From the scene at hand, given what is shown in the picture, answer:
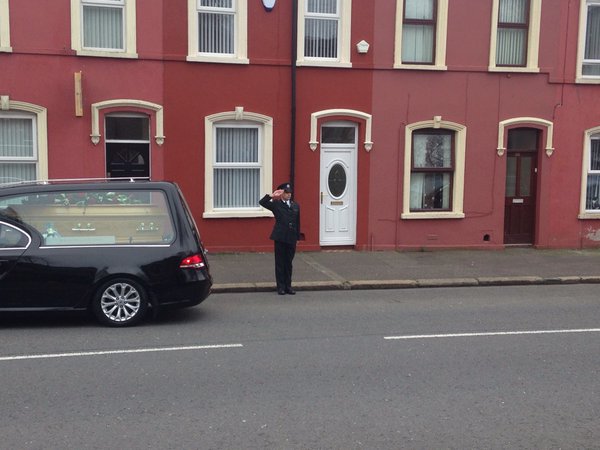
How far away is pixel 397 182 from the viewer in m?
14.9

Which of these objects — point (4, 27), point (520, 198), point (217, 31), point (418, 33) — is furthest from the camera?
point (520, 198)

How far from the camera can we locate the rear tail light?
8344 millimetres

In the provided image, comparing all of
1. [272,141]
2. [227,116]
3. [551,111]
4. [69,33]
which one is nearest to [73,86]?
[69,33]

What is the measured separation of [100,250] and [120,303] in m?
0.67

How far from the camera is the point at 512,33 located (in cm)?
1522

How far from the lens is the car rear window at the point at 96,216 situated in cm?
816

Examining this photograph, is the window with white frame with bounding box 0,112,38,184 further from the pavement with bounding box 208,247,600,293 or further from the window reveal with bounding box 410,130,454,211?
the window reveal with bounding box 410,130,454,211

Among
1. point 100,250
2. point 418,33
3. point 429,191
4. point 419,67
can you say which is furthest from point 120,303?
point 418,33

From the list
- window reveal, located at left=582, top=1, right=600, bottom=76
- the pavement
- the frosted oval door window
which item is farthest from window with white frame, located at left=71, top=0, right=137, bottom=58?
window reveal, located at left=582, top=1, right=600, bottom=76

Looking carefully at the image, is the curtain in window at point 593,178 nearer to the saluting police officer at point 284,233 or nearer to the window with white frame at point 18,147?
the saluting police officer at point 284,233

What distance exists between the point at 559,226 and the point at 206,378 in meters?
11.8

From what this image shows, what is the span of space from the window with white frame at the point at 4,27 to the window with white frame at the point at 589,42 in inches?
466

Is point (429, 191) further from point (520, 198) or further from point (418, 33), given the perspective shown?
point (418, 33)

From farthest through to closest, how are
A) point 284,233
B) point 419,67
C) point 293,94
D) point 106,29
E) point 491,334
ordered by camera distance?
point 419,67 → point 293,94 → point 106,29 → point 284,233 → point 491,334
